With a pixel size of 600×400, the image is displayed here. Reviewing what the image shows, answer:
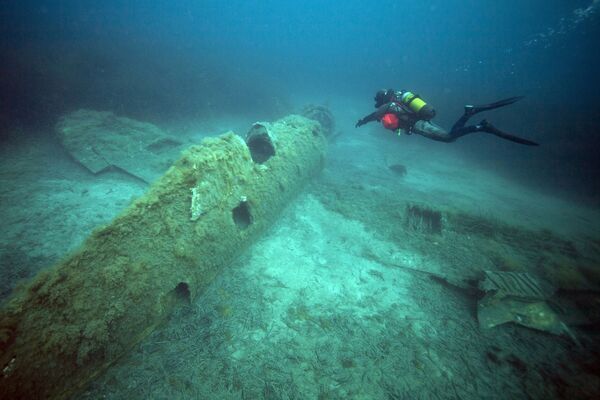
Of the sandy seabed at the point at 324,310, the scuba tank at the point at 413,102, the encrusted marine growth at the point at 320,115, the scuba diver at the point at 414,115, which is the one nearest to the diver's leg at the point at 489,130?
the scuba diver at the point at 414,115

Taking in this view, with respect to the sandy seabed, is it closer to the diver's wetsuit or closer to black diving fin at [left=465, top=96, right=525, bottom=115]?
the diver's wetsuit

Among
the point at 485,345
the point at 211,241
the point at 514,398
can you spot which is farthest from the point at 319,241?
the point at 514,398

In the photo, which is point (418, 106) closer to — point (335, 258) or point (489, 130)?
point (489, 130)

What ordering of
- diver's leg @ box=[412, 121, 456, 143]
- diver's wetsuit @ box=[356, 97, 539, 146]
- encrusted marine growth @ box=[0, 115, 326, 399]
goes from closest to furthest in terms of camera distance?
encrusted marine growth @ box=[0, 115, 326, 399] → diver's wetsuit @ box=[356, 97, 539, 146] → diver's leg @ box=[412, 121, 456, 143]

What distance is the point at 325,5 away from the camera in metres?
119

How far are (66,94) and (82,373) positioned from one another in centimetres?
1349

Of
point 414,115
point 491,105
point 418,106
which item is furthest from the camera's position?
point 414,115

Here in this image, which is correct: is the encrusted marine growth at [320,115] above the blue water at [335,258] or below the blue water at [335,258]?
above

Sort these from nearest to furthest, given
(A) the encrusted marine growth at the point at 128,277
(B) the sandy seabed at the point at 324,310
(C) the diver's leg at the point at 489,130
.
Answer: (A) the encrusted marine growth at the point at 128,277 < (B) the sandy seabed at the point at 324,310 < (C) the diver's leg at the point at 489,130

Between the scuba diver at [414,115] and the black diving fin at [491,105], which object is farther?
the scuba diver at [414,115]

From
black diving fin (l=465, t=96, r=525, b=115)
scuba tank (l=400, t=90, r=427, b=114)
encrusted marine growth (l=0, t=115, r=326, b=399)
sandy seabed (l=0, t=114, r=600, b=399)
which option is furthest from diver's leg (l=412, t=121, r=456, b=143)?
encrusted marine growth (l=0, t=115, r=326, b=399)

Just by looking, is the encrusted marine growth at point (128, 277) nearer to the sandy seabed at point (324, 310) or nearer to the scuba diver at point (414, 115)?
the sandy seabed at point (324, 310)

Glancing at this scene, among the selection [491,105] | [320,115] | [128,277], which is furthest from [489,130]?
[320,115]

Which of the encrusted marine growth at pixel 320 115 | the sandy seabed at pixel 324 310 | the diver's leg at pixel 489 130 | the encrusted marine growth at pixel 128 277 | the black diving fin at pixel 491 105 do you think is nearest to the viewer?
the encrusted marine growth at pixel 128 277
